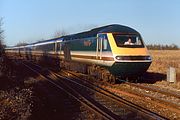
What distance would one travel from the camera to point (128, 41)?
64.3ft

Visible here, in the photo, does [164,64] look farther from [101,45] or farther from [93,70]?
[101,45]

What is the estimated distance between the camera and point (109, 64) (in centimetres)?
1933

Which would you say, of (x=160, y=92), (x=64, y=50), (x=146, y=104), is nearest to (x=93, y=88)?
(x=160, y=92)

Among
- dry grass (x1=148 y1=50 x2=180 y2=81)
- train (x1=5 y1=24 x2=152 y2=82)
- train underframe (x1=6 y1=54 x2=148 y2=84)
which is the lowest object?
dry grass (x1=148 y1=50 x2=180 y2=81)

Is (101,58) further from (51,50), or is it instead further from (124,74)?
(51,50)

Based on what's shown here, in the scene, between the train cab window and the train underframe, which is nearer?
the train cab window

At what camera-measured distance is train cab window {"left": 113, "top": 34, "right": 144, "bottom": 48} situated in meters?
19.4

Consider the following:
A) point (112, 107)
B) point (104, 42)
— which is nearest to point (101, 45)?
point (104, 42)

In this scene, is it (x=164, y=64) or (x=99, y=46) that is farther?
(x=164, y=64)

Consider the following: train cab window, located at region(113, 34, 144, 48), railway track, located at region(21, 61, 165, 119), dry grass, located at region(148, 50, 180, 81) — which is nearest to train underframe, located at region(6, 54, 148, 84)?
train cab window, located at region(113, 34, 144, 48)

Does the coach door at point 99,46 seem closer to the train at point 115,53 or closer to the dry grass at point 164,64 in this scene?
the train at point 115,53

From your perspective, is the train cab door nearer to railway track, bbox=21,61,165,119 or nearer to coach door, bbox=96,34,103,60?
coach door, bbox=96,34,103,60

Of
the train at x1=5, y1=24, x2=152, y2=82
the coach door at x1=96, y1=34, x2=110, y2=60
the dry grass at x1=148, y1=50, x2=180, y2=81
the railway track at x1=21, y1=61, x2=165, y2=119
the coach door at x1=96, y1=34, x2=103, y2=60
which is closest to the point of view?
the railway track at x1=21, y1=61, x2=165, y2=119

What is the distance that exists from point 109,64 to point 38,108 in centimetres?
786
